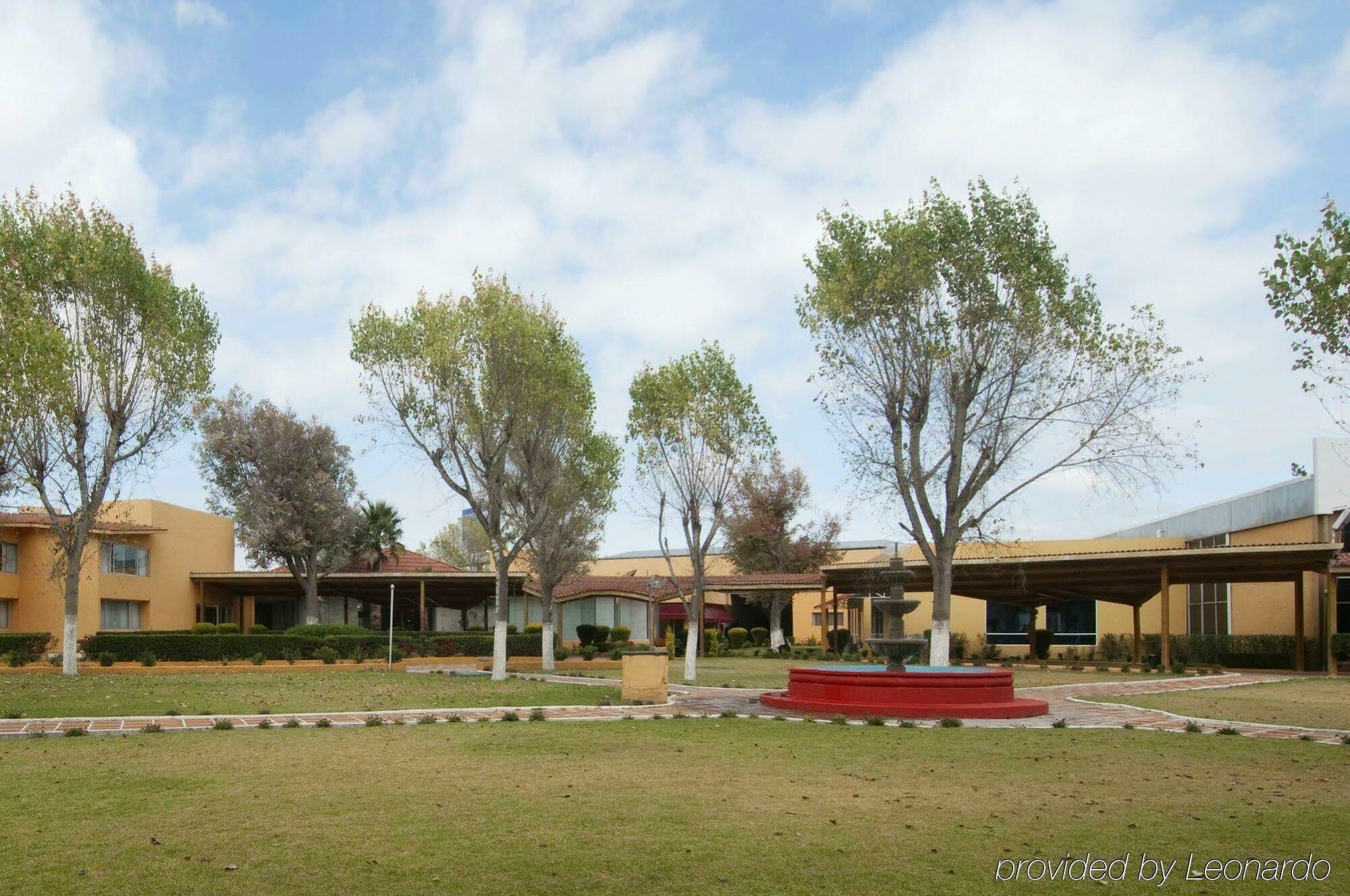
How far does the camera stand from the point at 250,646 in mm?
32656

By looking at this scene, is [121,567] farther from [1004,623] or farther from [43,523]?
[1004,623]

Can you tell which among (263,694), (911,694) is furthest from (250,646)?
(911,694)

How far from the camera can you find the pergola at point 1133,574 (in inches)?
1187

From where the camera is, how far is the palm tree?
154 feet

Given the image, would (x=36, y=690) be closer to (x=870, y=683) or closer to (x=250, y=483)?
(x=870, y=683)

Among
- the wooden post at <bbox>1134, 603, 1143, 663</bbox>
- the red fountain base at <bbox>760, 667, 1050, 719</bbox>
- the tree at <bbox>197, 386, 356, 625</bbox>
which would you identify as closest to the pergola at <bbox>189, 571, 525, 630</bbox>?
the tree at <bbox>197, 386, 356, 625</bbox>

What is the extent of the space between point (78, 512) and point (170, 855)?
22427mm

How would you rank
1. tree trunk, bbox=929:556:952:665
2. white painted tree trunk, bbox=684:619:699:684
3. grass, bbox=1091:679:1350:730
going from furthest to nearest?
white painted tree trunk, bbox=684:619:699:684
tree trunk, bbox=929:556:952:665
grass, bbox=1091:679:1350:730

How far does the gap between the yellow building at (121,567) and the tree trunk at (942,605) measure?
22832 mm

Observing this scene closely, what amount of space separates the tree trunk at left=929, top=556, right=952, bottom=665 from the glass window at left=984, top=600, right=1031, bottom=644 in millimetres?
21589

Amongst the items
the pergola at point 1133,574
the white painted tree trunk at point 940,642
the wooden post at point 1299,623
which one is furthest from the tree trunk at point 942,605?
the wooden post at point 1299,623

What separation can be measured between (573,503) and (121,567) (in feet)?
62.7

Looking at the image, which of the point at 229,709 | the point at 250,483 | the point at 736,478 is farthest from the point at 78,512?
the point at 250,483

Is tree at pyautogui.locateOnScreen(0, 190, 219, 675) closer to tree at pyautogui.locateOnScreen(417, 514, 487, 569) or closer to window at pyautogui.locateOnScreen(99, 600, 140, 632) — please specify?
window at pyautogui.locateOnScreen(99, 600, 140, 632)
